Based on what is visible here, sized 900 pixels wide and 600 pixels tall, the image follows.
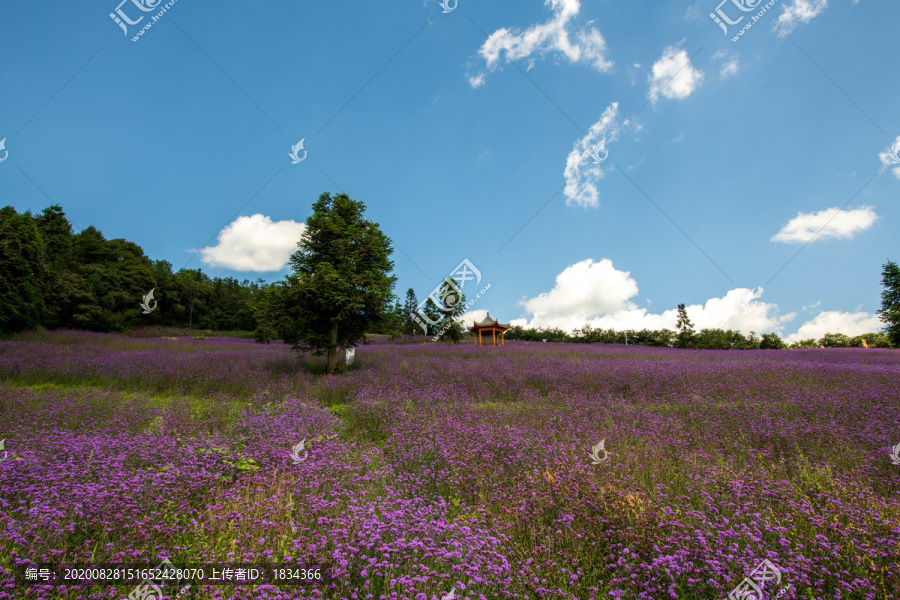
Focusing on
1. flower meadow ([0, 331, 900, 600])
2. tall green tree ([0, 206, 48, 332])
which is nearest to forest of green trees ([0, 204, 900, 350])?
tall green tree ([0, 206, 48, 332])

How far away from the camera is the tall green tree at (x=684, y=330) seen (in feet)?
131

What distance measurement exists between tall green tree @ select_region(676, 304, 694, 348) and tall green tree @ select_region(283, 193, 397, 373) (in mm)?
37687

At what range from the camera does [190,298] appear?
200 ft

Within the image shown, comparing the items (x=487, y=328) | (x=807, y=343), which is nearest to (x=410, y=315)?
(x=487, y=328)

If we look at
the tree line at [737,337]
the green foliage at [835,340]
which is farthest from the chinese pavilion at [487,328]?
the green foliage at [835,340]

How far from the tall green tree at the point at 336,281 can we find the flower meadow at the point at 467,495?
A: 5535 mm

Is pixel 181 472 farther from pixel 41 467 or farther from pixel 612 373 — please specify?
pixel 612 373

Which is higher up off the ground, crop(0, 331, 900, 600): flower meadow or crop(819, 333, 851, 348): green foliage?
crop(819, 333, 851, 348): green foliage

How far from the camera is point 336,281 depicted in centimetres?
1310

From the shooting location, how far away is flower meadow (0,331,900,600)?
270 cm

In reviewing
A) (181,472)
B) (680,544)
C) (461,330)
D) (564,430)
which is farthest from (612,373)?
(461,330)

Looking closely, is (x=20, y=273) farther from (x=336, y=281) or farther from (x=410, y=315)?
(x=410, y=315)

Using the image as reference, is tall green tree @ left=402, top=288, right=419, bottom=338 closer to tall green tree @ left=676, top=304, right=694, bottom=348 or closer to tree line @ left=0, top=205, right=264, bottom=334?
tree line @ left=0, top=205, right=264, bottom=334

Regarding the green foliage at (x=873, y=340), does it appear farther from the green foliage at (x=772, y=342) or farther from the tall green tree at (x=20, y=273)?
the tall green tree at (x=20, y=273)
